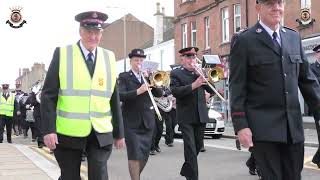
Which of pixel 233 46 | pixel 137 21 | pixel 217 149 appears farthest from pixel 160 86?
pixel 137 21

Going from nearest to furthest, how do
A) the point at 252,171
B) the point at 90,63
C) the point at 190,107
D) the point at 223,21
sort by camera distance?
the point at 90,63 → the point at 190,107 → the point at 252,171 → the point at 223,21

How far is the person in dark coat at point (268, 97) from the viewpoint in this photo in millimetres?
4395

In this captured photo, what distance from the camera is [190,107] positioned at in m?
8.16

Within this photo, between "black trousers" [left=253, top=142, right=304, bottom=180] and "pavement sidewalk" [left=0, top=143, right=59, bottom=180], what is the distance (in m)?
5.30

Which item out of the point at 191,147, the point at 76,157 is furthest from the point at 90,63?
the point at 191,147

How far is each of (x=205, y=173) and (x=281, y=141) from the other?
5963 millimetres

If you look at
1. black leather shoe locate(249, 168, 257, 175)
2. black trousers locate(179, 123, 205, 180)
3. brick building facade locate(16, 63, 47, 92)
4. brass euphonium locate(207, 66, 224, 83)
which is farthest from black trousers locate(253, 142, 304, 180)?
brick building facade locate(16, 63, 47, 92)

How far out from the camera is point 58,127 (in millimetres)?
5312

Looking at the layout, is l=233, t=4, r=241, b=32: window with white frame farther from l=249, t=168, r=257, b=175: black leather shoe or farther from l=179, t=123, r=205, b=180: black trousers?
l=179, t=123, r=205, b=180: black trousers

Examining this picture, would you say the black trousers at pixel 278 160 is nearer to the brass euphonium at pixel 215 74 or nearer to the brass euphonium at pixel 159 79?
the brass euphonium at pixel 215 74

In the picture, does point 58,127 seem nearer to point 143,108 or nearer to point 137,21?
point 143,108

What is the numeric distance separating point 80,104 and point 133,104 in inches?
118

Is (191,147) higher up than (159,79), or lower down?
lower down

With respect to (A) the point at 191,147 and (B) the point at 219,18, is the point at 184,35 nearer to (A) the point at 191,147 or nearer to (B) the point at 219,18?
(B) the point at 219,18
